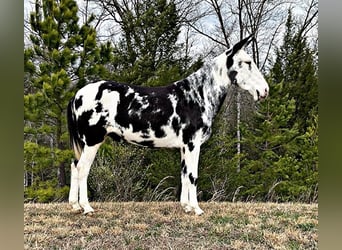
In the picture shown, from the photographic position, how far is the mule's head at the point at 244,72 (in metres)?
1.92

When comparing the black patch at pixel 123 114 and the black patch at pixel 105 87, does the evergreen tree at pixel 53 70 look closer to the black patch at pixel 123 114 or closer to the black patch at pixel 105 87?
the black patch at pixel 105 87

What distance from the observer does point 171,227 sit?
6.05 ft

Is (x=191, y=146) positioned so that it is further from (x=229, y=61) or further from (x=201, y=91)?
(x=229, y=61)

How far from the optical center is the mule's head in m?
1.92

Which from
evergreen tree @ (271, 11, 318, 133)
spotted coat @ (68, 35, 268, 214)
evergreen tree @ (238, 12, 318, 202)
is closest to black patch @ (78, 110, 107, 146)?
spotted coat @ (68, 35, 268, 214)

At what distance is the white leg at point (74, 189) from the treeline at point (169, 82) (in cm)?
24

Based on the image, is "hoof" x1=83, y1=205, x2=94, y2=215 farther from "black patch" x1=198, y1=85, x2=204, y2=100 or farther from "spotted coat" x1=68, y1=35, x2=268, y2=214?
"black patch" x1=198, y1=85, x2=204, y2=100

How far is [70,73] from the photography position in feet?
7.09

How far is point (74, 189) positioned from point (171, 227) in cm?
50

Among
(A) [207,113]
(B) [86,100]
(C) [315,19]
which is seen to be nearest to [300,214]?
(A) [207,113]

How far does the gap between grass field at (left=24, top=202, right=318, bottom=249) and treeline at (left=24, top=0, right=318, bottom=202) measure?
0.14 m

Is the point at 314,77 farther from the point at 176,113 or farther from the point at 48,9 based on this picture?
the point at 48,9

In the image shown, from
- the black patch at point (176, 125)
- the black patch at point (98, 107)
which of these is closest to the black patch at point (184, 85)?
the black patch at point (176, 125)

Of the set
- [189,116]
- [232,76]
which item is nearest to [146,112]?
[189,116]
